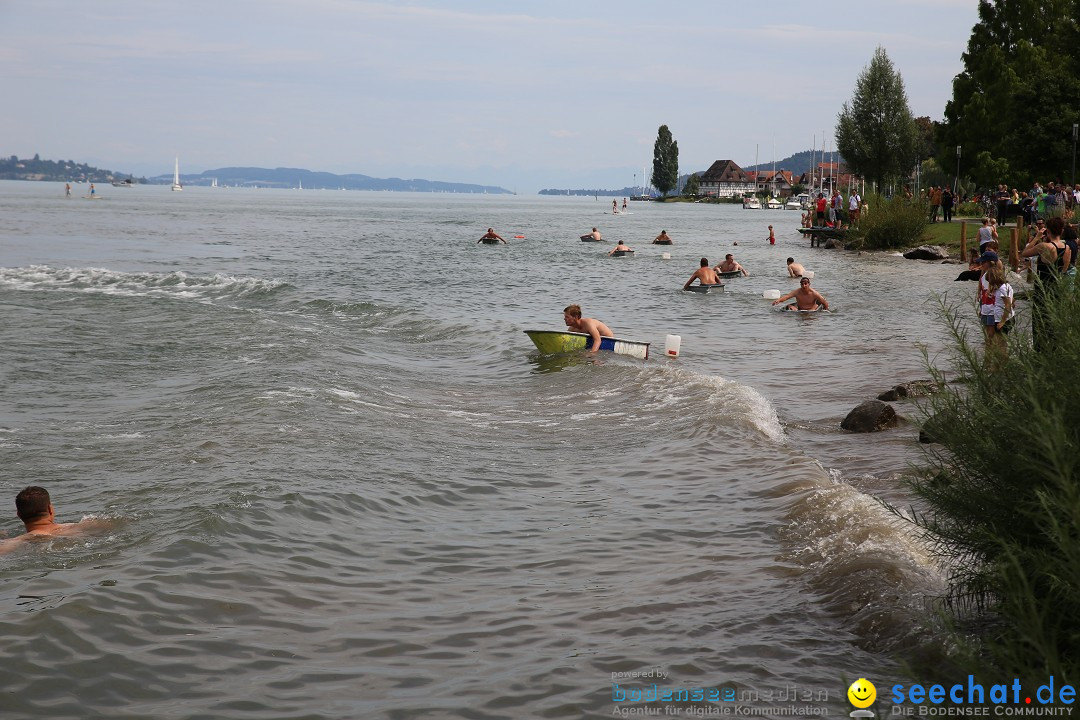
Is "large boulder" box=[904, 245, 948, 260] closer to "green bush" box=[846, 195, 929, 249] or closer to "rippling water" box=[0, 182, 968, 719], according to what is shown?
"green bush" box=[846, 195, 929, 249]

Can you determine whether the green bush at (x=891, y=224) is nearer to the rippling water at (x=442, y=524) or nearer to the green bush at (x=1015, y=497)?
the rippling water at (x=442, y=524)

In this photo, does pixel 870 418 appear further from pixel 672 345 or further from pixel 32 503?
pixel 32 503

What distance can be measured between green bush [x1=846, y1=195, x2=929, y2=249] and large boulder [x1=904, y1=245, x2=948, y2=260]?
4618 mm

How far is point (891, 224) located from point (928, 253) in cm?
652

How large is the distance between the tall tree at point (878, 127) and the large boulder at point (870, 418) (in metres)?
60.9

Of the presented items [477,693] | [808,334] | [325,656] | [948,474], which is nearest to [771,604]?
[948,474]

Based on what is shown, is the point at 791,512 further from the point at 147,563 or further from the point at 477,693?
the point at 147,563

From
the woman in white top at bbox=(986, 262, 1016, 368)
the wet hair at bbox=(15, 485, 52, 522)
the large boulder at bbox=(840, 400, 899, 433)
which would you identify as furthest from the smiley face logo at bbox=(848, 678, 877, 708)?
the large boulder at bbox=(840, 400, 899, 433)

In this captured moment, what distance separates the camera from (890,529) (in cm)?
785

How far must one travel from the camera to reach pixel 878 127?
68.6 m

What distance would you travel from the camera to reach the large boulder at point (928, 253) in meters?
37.5

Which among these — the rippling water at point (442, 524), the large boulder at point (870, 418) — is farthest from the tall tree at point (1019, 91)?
the large boulder at point (870, 418)

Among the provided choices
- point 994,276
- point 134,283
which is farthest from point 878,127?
point 994,276

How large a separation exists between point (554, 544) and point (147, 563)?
3215 mm
